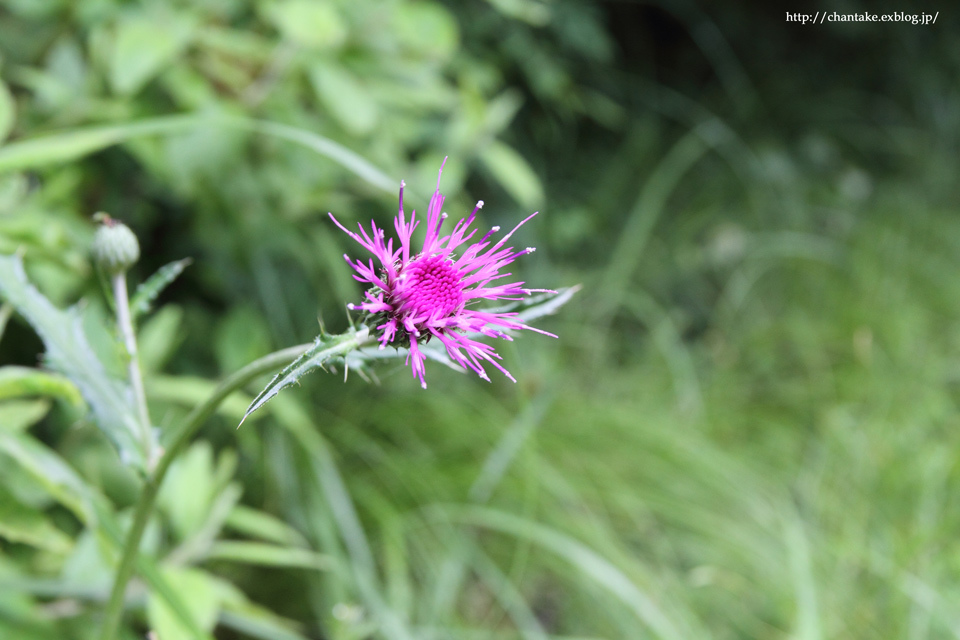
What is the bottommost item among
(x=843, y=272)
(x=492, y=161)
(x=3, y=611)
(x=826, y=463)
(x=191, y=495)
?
(x=3, y=611)

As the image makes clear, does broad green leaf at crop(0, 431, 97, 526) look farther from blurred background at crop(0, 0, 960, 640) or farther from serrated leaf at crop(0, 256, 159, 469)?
serrated leaf at crop(0, 256, 159, 469)

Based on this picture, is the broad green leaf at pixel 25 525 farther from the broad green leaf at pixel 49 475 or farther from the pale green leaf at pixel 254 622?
the pale green leaf at pixel 254 622

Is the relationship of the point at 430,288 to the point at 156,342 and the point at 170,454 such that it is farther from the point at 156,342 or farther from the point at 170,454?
the point at 156,342

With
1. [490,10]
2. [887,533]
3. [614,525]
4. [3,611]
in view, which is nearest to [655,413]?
[614,525]

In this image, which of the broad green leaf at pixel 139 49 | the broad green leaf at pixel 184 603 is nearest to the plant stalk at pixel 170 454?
the broad green leaf at pixel 184 603

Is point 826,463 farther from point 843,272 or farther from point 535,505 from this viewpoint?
point 843,272

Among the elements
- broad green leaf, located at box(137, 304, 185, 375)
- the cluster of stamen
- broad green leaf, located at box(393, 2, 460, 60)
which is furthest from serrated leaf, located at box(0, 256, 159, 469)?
broad green leaf, located at box(393, 2, 460, 60)
